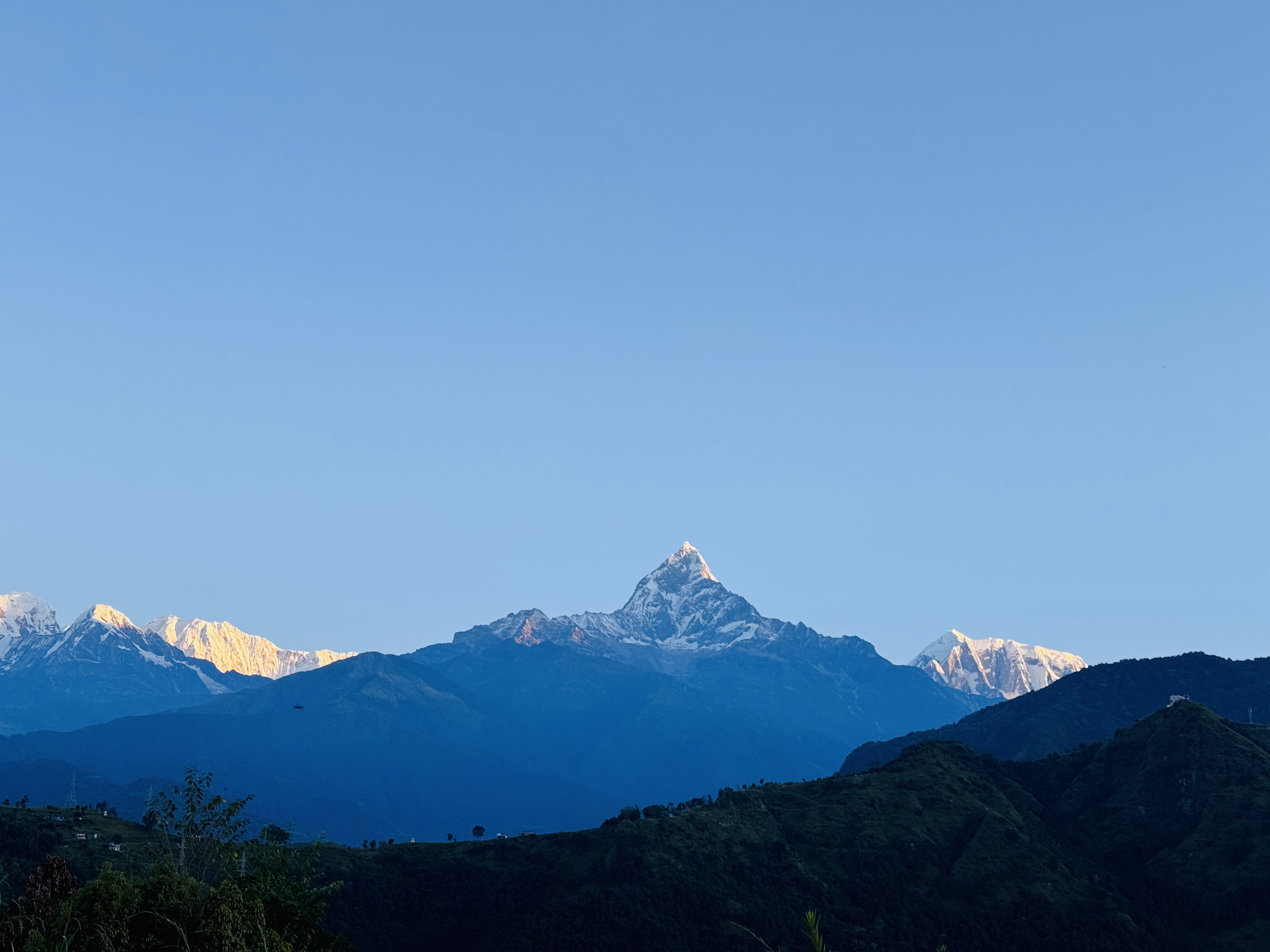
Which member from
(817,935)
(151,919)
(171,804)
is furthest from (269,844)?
(817,935)

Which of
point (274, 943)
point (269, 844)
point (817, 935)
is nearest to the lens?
point (817, 935)

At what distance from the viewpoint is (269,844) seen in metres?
140

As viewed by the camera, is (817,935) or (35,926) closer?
(817,935)

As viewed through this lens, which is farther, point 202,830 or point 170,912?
point 202,830

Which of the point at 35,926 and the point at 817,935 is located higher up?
the point at 817,935

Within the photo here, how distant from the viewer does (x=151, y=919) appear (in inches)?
4072

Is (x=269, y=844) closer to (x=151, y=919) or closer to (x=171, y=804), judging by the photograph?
(x=171, y=804)

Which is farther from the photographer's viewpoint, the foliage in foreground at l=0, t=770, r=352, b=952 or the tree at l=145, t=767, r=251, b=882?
the tree at l=145, t=767, r=251, b=882

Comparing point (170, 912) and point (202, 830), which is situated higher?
point (202, 830)

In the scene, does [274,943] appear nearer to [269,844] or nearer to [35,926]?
[35,926]

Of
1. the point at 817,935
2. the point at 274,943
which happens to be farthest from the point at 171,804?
the point at 817,935

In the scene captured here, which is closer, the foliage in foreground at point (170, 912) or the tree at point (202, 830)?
the foliage in foreground at point (170, 912)

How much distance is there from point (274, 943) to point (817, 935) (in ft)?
265

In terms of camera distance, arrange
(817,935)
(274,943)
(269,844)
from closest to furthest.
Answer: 1. (817,935)
2. (274,943)
3. (269,844)
